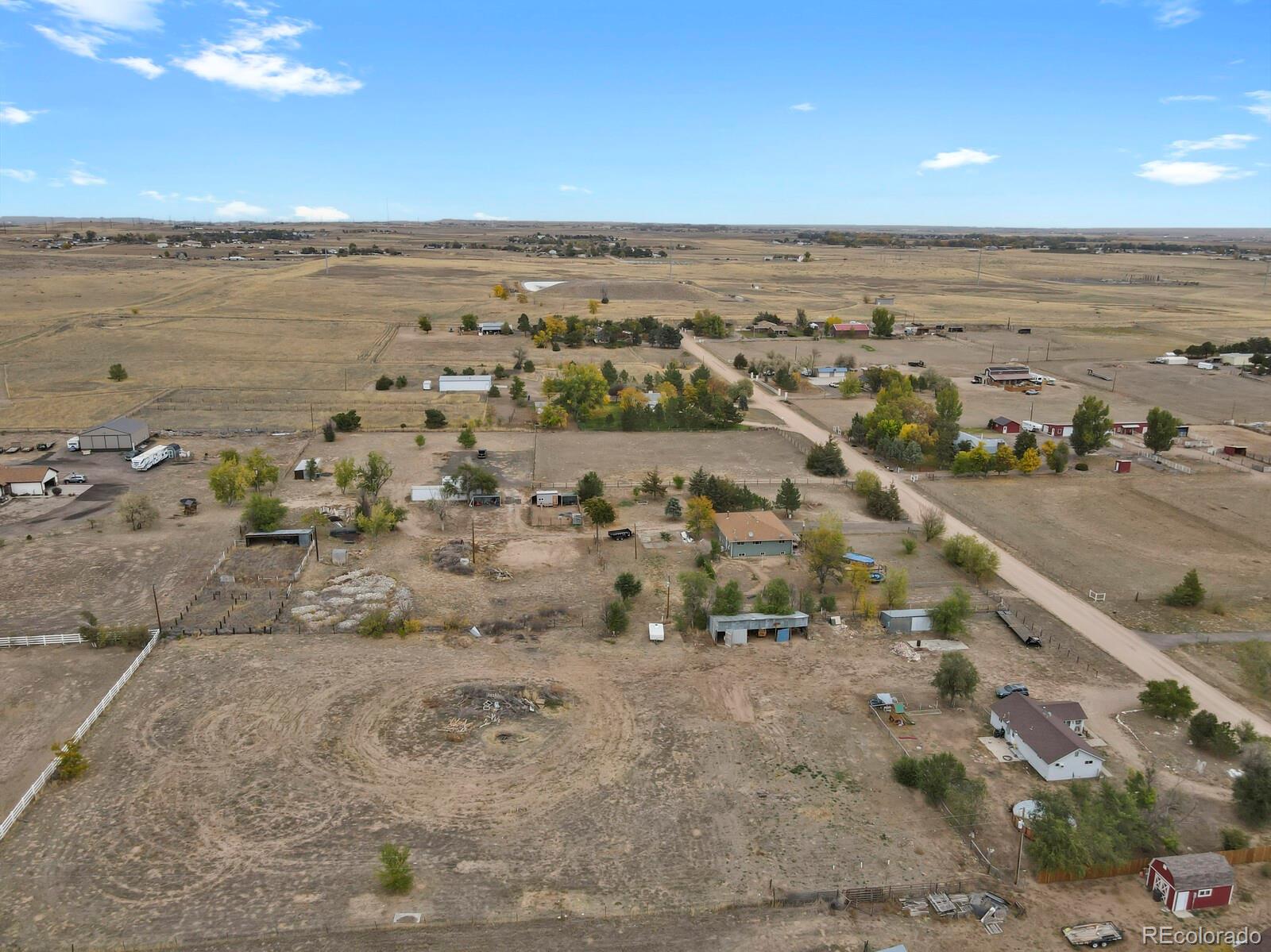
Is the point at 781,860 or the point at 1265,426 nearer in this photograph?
the point at 781,860

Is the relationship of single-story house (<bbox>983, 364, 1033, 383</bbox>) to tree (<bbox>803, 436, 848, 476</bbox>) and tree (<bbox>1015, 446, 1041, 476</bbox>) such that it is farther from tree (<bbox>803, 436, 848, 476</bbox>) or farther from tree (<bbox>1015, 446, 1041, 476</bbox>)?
tree (<bbox>803, 436, 848, 476</bbox>)

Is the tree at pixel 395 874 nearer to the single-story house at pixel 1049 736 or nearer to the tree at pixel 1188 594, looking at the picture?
the single-story house at pixel 1049 736

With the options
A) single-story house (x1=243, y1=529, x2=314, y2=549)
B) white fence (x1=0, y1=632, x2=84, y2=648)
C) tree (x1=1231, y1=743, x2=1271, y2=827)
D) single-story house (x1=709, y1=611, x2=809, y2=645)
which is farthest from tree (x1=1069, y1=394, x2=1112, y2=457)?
white fence (x1=0, y1=632, x2=84, y2=648)

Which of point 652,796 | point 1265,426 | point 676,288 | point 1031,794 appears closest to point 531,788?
point 652,796

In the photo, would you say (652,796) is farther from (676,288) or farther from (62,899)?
(676,288)

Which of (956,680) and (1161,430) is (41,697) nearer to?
(956,680)

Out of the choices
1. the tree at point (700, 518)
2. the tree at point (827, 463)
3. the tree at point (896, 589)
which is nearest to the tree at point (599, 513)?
the tree at point (700, 518)
